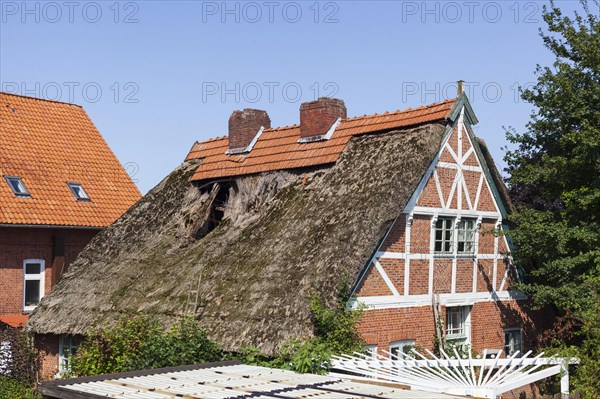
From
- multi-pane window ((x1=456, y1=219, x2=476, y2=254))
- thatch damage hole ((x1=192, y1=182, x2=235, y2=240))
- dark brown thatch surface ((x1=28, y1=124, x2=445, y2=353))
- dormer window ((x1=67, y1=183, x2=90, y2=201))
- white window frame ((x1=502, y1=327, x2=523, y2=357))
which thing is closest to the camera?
dark brown thatch surface ((x1=28, y1=124, x2=445, y2=353))

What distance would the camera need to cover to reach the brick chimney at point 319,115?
20406 mm

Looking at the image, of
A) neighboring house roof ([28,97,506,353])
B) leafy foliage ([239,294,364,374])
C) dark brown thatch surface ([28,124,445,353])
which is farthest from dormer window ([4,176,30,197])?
leafy foliage ([239,294,364,374])

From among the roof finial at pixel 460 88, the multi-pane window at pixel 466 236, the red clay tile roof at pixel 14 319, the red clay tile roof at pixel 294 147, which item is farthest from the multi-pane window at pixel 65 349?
the roof finial at pixel 460 88

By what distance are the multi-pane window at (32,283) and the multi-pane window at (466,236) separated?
13.0 m

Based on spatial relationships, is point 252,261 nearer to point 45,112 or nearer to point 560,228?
point 560,228

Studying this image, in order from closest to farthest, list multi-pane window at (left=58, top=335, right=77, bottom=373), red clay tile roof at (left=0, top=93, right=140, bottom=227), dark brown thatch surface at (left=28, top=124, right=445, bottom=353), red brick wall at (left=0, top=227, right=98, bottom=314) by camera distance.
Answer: dark brown thatch surface at (left=28, top=124, right=445, bottom=353) → multi-pane window at (left=58, top=335, right=77, bottom=373) → red brick wall at (left=0, top=227, right=98, bottom=314) → red clay tile roof at (left=0, top=93, right=140, bottom=227)

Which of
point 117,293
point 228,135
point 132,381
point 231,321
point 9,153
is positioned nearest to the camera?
point 132,381

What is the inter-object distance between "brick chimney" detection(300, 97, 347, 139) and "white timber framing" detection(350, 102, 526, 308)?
3210 millimetres

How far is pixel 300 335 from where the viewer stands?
49.2 ft

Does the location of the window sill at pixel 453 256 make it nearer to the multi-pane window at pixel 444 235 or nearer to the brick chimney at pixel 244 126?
the multi-pane window at pixel 444 235

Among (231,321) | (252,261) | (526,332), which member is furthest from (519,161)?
(231,321)

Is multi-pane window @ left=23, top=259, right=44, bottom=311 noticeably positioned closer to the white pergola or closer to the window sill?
the window sill

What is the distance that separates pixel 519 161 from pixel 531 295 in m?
3.25

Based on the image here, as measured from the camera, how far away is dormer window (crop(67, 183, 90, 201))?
27.6m
